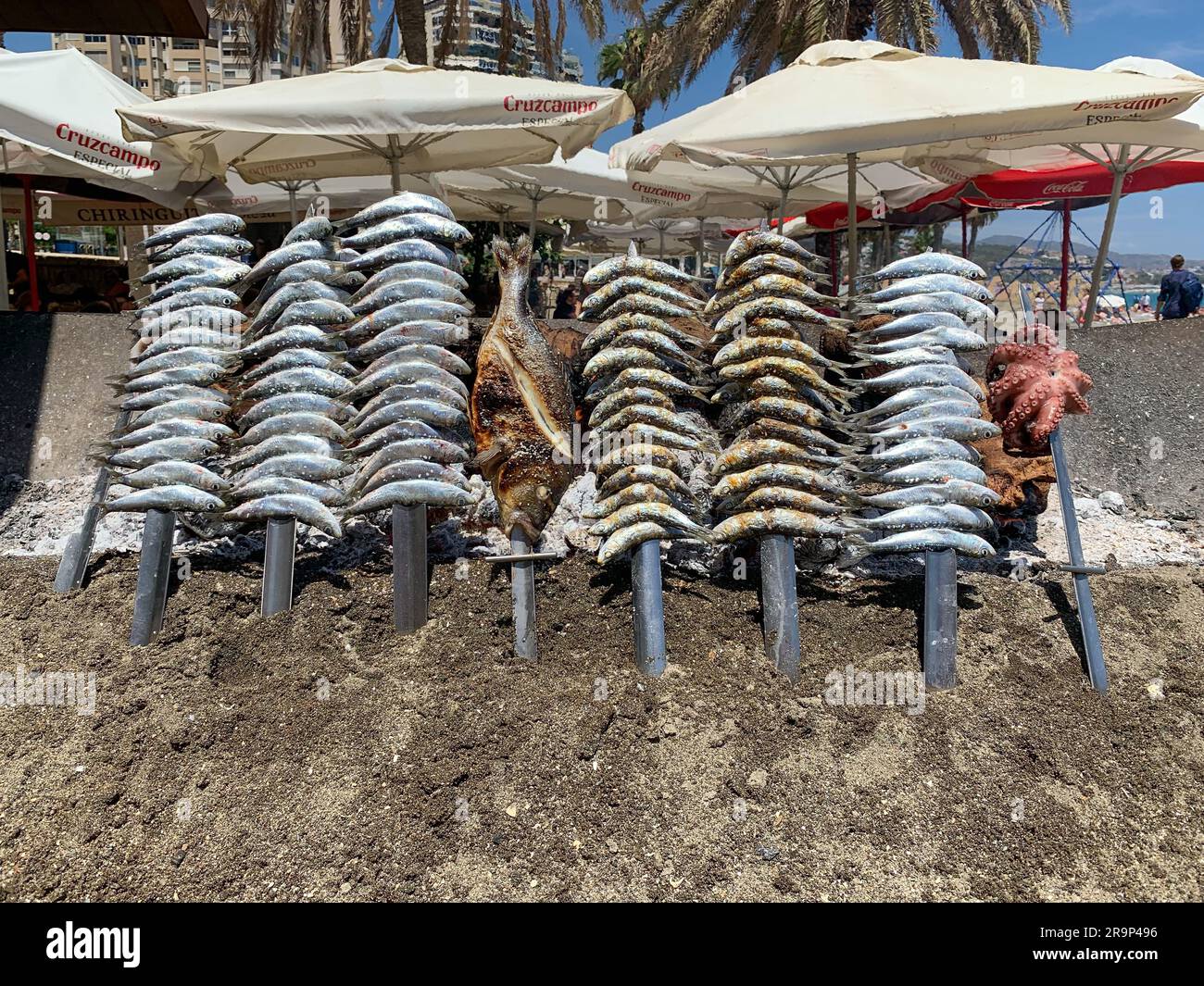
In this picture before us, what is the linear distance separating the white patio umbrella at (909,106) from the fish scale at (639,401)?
4.42 feet

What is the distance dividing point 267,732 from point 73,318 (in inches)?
208

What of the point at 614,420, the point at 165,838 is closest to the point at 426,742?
the point at 165,838

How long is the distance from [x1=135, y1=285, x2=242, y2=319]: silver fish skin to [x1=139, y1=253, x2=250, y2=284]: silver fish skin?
96mm

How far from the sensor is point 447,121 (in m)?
A: 4.73

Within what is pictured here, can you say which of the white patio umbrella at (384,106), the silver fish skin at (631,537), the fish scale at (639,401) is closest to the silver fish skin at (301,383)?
the fish scale at (639,401)

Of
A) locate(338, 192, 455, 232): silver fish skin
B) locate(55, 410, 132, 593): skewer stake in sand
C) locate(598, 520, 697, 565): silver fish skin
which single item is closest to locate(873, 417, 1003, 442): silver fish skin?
locate(598, 520, 697, 565): silver fish skin

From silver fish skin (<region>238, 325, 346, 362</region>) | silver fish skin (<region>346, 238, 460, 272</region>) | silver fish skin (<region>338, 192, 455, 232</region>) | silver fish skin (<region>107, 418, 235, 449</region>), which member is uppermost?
silver fish skin (<region>338, 192, 455, 232</region>)

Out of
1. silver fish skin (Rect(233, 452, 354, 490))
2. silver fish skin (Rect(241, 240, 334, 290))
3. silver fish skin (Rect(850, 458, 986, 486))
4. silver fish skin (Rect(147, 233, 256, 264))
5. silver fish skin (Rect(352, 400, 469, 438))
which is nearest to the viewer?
silver fish skin (Rect(850, 458, 986, 486))

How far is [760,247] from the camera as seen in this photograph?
155 inches

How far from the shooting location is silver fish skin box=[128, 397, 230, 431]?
396 cm

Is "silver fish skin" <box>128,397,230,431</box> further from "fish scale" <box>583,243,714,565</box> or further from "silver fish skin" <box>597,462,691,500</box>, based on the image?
"silver fish skin" <box>597,462,691,500</box>

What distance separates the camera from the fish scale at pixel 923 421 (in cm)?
354

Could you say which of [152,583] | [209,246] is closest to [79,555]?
[152,583]

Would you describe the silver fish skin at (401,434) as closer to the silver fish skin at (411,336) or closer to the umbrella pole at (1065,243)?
the silver fish skin at (411,336)
